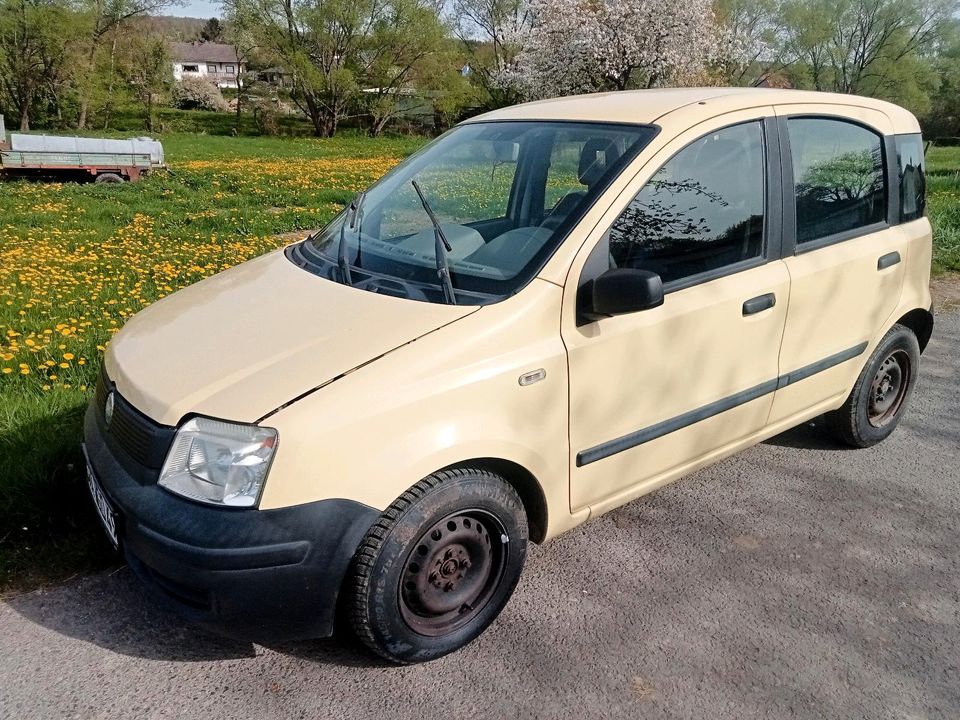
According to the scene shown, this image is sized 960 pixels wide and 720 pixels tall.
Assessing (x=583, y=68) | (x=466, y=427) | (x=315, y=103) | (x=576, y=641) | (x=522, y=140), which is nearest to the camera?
(x=466, y=427)

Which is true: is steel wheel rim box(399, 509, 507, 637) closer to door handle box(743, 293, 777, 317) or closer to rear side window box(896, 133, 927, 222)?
door handle box(743, 293, 777, 317)

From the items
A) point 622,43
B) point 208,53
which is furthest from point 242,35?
point 208,53

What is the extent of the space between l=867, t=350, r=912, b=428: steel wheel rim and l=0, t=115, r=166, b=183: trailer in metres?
15.9

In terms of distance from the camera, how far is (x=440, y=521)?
100 inches

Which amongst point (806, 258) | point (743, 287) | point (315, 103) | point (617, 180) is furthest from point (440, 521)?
point (315, 103)

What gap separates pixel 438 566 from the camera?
2.64 metres

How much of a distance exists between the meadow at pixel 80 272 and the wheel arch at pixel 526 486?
64.8 inches

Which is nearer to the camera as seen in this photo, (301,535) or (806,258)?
Result: (301,535)

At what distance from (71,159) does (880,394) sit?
1646 centimetres

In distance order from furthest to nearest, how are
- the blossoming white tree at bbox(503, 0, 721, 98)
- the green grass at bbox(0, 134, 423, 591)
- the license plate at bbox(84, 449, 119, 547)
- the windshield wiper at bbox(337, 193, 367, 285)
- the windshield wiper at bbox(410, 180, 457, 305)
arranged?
the blossoming white tree at bbox(503, 0, 721, 98)
the green grass at bbox(0, 134, 423, 591)
the windshield wiper at bbox(337, 193, 367, 285)
the windshield wiper at bbox(410, 180, 457, 305)
the license plate at bbox(84, 449, 119, 547)

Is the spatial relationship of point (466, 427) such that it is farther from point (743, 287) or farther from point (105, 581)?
point (105, 581)

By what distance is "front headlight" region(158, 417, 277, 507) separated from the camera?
229 centimetres

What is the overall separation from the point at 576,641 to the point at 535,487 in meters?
0.55

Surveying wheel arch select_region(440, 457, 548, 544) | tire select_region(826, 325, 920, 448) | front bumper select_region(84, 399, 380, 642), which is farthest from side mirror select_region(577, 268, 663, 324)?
tire select_region(826, 325, 920, 448)
